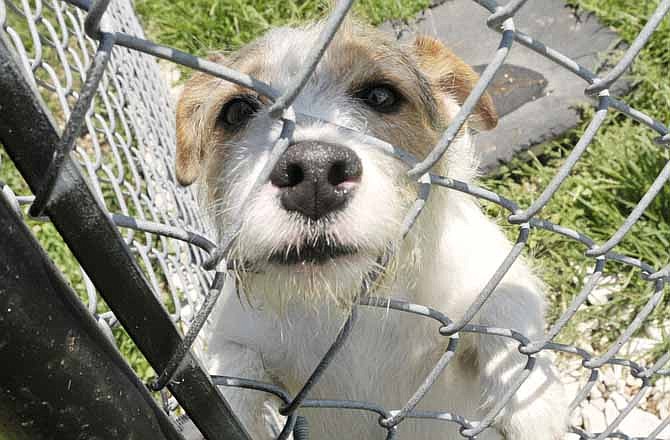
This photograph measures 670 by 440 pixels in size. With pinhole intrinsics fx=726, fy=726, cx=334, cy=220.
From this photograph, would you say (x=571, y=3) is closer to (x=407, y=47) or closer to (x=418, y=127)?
(x=407, y=47)

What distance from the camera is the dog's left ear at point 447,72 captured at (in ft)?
8.09

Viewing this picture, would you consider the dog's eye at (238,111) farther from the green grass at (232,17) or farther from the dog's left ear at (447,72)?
the green grass at (232,17)

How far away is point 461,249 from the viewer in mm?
2283

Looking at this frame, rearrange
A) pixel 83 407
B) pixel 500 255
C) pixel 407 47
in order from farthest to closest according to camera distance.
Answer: pixel 407 47
pixel 500 255
pixel 83 407

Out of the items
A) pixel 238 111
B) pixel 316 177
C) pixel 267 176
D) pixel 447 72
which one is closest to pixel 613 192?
pixel 447 72

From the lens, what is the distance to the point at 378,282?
5.97 feet

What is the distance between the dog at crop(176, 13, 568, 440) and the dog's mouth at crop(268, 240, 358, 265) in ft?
0.60

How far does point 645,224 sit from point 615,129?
0.65 meters

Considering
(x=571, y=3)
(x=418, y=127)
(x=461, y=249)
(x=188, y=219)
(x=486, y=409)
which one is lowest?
(x=188, y=219)

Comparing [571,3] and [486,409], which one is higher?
[571,3]

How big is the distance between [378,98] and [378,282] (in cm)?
63

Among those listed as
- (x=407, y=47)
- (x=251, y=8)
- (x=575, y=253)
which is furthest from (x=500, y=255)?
(x=251, y=8)

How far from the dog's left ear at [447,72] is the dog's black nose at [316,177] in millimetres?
1072

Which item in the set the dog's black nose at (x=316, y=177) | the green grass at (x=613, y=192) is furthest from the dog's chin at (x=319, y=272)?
the green grass at (x=613, y=192)
